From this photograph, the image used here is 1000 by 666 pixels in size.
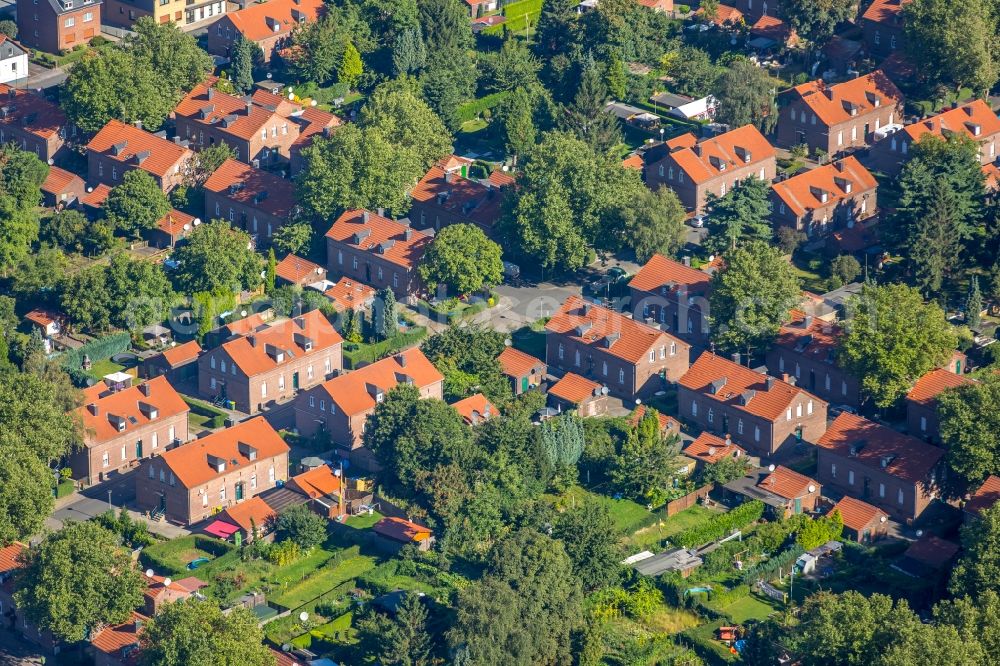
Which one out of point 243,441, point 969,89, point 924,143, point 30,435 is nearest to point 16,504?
point 30,435

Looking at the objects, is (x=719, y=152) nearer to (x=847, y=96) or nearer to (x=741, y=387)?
(x=847, y=96)

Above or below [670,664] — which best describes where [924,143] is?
above

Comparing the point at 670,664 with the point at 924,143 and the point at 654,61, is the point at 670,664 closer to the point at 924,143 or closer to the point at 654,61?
the point at 924,143

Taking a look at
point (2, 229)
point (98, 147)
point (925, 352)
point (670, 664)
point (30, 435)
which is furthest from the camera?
point (98, 147)

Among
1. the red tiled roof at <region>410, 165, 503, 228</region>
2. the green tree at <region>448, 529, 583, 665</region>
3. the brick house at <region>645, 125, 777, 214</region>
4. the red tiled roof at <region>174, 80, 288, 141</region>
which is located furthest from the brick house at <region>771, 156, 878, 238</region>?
the green tree at <region>448, 529, 583, 665</region>

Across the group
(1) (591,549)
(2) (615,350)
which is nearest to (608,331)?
(2) (615,350)

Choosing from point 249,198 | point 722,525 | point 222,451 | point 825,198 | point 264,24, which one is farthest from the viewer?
point 264,24

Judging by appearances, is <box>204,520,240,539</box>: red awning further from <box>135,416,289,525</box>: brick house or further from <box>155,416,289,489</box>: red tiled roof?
<box>155,416,289,489</box>: red tiled roof
